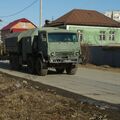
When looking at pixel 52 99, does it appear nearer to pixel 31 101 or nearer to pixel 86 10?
pixel 31 101

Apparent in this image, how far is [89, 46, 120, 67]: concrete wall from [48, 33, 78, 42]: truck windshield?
10278 mm

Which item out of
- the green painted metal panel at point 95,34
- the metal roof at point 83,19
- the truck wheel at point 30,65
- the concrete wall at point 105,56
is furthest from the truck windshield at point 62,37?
the green painted metal panel at point 95,34

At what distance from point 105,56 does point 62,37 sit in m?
12.9

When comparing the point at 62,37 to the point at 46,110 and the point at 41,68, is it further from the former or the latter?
the point at 46,110

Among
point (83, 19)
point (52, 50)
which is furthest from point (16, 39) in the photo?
point (83, 19)

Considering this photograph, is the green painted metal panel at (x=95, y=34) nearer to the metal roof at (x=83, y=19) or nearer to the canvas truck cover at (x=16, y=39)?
the metal roof at (x=83, y=19)

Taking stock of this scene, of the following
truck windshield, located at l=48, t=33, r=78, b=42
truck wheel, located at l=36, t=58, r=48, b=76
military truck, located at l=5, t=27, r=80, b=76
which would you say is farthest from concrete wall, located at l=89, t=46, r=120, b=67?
truck wheel, located at l=36, t=58, r=48, b=76

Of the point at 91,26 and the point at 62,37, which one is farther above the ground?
the point at 91,26

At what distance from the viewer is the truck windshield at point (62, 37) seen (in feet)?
79.1

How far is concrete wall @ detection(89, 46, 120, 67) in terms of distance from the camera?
113 ft

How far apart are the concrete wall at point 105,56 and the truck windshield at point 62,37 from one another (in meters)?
10.3

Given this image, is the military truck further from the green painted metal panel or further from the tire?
the green painted metal panel

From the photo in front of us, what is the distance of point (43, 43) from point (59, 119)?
15.2 m

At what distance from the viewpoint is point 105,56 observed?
36.7m
